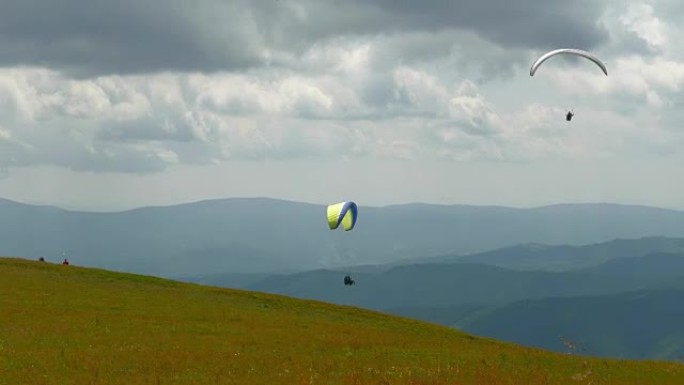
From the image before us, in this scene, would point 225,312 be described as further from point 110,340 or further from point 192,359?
point 192,359

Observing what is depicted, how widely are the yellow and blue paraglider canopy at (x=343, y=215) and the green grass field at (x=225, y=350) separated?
8.28m

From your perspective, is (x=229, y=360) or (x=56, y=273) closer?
(x=229, y=360)

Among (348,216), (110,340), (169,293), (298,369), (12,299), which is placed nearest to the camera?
(298,369)

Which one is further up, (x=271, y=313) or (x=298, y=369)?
(x=271, y=313)

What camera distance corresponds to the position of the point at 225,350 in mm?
37031

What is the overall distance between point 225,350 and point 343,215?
1171 inches

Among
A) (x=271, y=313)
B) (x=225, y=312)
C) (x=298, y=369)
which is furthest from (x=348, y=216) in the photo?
(x=298, y=369)

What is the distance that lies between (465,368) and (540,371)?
3.51 meters

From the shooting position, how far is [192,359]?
3362 cm

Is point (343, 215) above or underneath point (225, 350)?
above

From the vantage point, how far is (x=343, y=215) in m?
65.6

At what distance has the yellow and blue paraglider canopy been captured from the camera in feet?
212

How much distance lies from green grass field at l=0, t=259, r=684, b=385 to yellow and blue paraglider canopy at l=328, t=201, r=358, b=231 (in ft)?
27.2

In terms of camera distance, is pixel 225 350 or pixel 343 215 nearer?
pixel 225 350
